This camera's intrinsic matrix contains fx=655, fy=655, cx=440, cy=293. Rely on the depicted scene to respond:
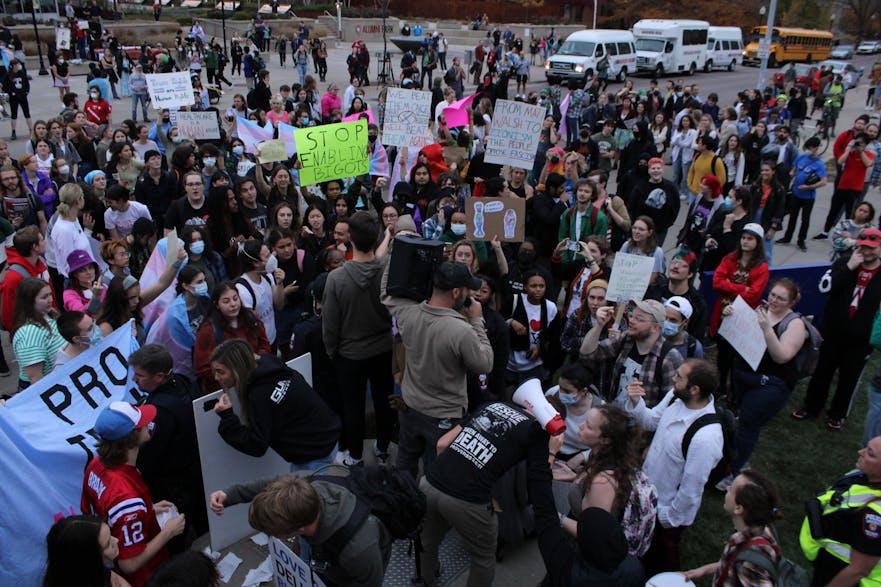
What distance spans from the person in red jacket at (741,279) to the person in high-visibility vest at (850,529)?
8.32 feet

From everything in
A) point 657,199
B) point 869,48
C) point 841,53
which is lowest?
point 657,199

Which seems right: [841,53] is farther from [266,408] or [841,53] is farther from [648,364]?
[266,408]

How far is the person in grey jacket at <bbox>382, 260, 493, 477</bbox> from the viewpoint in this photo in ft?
13.3

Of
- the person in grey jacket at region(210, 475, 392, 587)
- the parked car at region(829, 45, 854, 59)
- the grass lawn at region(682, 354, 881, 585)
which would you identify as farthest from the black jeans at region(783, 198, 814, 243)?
the parked car at region(829, 45, 854, 59)

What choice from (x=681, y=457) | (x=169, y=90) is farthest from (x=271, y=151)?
(x=681, y=457)

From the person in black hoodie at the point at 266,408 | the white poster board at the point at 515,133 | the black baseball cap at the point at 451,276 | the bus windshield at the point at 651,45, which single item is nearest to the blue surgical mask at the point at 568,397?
the black baseball cap at the point at 451,276

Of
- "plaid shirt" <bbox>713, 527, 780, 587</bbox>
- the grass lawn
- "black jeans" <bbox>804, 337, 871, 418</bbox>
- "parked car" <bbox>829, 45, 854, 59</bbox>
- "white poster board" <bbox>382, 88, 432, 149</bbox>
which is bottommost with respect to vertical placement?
the grass lawn

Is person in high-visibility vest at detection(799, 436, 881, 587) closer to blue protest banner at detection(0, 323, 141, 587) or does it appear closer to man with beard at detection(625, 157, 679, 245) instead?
blue protest banner at detection(0, 323, 141, 587)

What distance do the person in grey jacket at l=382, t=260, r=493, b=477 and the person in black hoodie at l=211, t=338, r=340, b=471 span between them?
626 mm

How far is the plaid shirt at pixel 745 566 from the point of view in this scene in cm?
296

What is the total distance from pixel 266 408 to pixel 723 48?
1688 inches

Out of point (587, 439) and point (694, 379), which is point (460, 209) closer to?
point (694, 379)

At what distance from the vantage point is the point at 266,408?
13.1 ft

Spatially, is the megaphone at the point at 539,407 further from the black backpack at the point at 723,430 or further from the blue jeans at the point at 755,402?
the blue jeans at the point at 755,402
